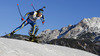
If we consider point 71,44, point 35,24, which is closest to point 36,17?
point 35,24

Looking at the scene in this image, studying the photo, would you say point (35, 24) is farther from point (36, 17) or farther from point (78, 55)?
point (78, 55)

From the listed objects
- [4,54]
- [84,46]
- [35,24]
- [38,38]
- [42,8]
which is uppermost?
[84,46]

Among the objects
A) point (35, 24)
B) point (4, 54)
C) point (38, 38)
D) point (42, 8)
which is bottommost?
point (4, 54)

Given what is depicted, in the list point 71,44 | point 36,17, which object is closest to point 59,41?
point 71,44

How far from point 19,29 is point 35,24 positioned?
137cm

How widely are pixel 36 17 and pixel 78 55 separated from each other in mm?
5252

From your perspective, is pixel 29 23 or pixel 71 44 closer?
pixel 29 23

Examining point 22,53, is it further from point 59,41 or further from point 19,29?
point 59,41

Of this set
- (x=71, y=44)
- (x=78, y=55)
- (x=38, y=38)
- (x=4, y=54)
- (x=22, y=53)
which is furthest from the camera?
(x=71, y=44)

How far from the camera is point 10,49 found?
9.93 m

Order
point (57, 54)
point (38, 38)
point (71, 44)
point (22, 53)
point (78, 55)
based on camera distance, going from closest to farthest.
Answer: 1. point (22, 53)
2. point (57, 54)
3. point (78, 55)
4. point (38, 38)
5. point (71, 44)

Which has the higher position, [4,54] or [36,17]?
[36,17]

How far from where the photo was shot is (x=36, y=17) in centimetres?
1666

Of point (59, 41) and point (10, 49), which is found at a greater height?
point (59, 41)
